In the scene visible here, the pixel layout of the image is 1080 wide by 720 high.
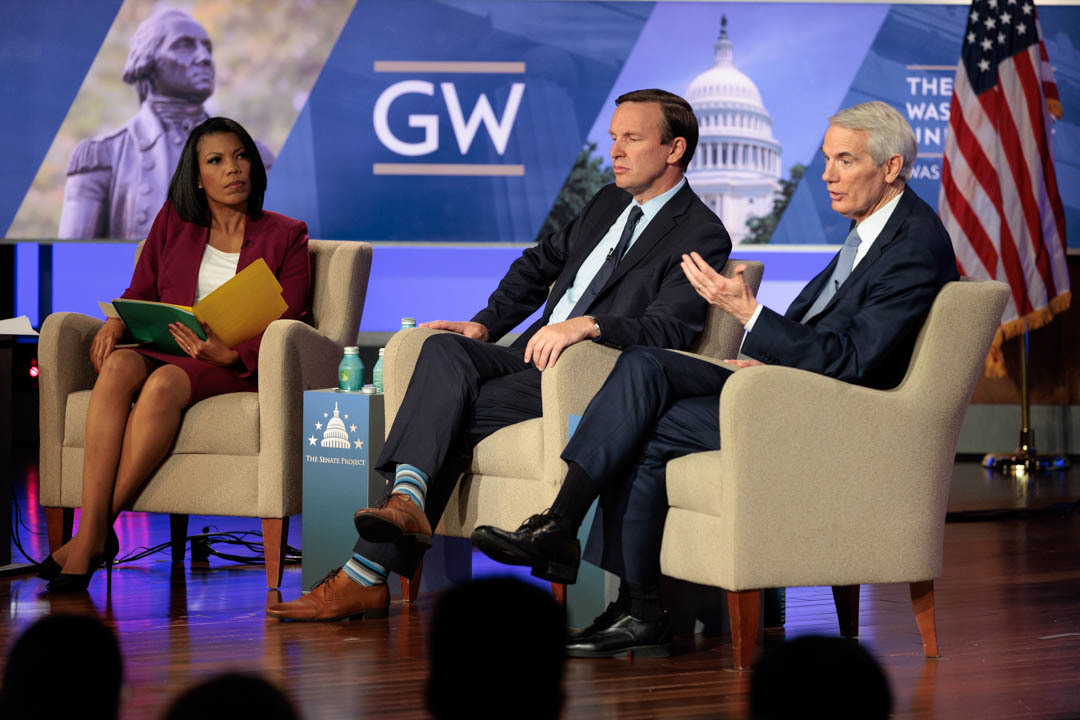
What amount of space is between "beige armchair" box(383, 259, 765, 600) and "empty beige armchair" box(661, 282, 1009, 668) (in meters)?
0.33

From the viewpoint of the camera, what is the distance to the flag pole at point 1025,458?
6.95 meters

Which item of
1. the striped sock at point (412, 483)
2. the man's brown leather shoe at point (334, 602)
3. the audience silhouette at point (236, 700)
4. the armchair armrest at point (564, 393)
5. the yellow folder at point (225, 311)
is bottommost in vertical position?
the man's brown leather shoe at point (334, 602)

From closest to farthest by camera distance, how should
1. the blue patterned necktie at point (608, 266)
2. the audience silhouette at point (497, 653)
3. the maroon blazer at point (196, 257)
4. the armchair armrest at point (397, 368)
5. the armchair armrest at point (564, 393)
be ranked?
the audience silhouette at point (497, 653)
the armchair armrest at point (564, 393)
the armchair armrest at point (397, 368)
the blue patterned necktie at point (608, 266)
the maroon blazer at point (196, 257)

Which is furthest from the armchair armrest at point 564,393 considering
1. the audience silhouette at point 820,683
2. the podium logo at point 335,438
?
the audience silhouette at point 820,683

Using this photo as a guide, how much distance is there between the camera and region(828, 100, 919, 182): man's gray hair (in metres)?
2.92

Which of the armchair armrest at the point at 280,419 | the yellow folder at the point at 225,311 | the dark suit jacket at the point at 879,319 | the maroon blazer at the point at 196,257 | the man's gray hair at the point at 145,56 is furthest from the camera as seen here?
the man's gray hair at the point at 145,56

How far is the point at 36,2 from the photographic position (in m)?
7.37

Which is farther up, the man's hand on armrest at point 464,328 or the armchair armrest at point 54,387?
the man's hand on armrest at point 464,328

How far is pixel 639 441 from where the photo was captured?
9.24ft

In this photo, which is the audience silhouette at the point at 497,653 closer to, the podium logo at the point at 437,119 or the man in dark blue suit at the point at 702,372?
the man in dark blue suit at the point at 702,372

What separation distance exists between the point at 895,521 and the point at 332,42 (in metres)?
5.47

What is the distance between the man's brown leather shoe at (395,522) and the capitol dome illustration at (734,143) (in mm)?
4680

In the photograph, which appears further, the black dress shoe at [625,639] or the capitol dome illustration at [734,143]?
the capitol dome illustration at [734,143]

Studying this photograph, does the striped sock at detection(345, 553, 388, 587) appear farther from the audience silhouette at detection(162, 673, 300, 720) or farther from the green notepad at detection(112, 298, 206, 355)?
the audience silhouette at detection(162, 673, 300, 720)
